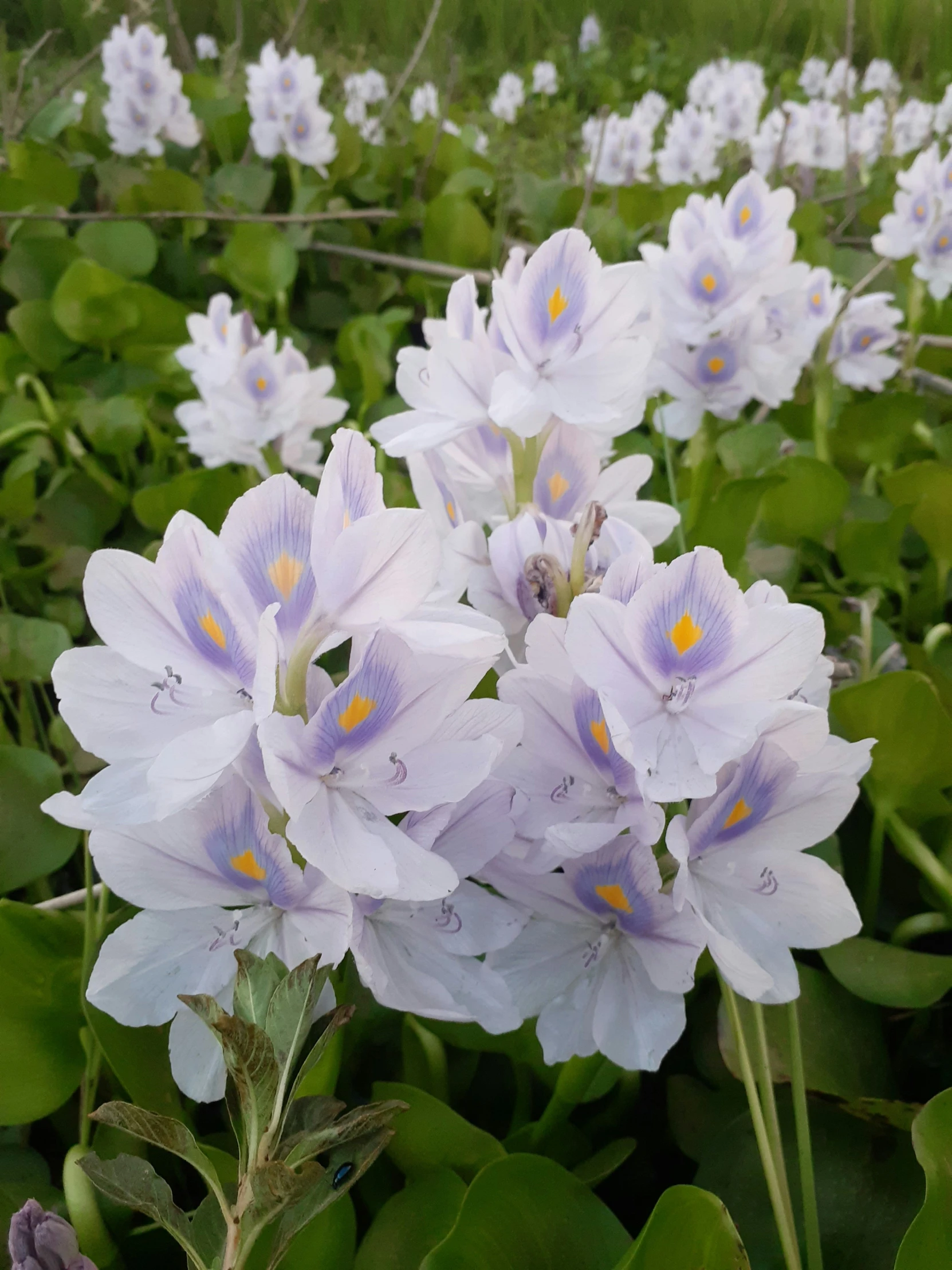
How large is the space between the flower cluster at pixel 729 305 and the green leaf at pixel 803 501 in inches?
6.0

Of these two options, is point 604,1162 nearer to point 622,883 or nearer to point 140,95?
point 622,883

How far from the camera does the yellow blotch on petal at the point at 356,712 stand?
40cm

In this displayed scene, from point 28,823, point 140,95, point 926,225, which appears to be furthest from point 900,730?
point 140,95

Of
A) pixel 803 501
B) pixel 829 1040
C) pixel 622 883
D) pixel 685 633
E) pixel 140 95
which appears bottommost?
pixel 829 1040

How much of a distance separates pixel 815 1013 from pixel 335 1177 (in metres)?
0.38

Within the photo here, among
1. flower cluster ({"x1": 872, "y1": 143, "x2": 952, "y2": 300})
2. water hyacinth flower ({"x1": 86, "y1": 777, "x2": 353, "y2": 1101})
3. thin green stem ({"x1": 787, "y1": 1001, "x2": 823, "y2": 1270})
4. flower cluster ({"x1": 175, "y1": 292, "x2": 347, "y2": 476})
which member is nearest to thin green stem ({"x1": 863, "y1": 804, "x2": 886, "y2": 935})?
thin green stem ({"x1": 787, "y1": 1001, "x2": 823, "y2": 1270})

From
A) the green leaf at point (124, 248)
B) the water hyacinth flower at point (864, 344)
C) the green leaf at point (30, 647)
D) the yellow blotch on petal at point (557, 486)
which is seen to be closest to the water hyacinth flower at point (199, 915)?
the yellow blotch on petal at point (557, 486)

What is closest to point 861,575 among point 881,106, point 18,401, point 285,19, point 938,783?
point 938,783

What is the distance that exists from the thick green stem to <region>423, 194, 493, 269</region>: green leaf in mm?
1465

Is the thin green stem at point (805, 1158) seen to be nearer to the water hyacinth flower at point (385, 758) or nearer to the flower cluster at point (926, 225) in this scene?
the water hyacinth flower at point (385, 758)

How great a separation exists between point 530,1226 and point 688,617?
0.30 meters

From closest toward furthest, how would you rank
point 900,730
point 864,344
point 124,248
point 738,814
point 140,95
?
point 738,814 < point 900,730 < point 864,344 < point 124,248 < point 140,95

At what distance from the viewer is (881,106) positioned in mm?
4301

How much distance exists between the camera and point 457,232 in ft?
6.08
